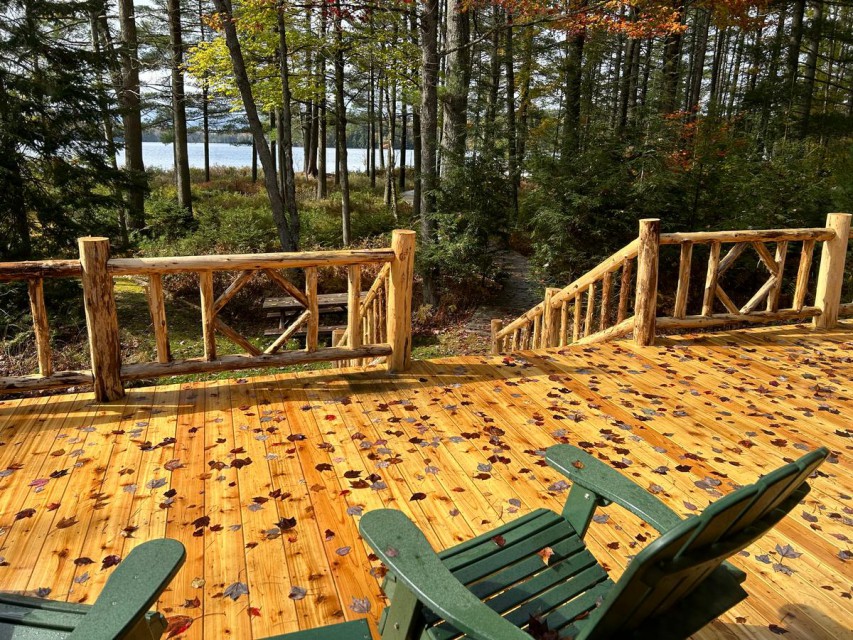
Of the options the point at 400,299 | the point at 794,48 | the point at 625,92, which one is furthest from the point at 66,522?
the point at 794,48

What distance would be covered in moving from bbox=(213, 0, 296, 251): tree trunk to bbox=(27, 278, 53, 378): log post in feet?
26.1

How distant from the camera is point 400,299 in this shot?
16.0 ft

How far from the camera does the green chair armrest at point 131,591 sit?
1.24 metres

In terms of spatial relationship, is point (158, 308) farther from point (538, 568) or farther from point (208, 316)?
point (538, 568)

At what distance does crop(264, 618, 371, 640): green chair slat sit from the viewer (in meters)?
1.69

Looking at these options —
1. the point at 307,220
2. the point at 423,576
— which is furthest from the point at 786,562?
the point at 307,220

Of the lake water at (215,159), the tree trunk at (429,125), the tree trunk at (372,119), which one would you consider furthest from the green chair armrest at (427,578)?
the lake water at (215,159)

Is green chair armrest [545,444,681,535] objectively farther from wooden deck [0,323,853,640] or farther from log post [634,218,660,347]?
log post [634,218,660,347]

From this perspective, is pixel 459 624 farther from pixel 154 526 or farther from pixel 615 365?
pixel 615 365

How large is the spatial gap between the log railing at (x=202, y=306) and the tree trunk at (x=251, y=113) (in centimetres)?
769

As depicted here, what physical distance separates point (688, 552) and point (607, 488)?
60 centimetres

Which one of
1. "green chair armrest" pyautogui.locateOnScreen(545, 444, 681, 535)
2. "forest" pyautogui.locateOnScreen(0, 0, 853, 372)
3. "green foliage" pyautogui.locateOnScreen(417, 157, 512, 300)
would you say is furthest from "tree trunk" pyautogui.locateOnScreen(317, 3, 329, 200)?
"green chair armrest" pyautogui.locateOnScreen(545, 444, 681, 535)

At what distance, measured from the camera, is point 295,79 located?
56.1 feet

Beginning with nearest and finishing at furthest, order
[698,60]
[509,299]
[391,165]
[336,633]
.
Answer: [336,633]
[509,299]
[391,165]
[698,60]
